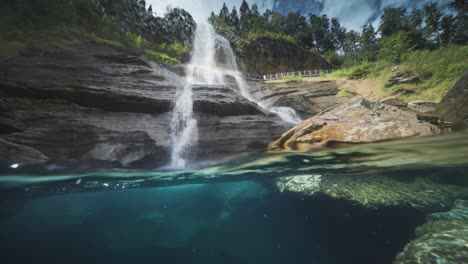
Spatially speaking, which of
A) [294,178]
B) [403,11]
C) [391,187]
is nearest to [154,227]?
[294,178]

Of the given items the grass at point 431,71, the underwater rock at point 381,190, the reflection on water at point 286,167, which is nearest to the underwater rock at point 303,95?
the grass at point 431,71

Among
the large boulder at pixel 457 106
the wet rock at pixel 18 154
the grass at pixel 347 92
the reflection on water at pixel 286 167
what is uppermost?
the grass at pixel 347 92

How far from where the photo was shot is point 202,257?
37.1 ft

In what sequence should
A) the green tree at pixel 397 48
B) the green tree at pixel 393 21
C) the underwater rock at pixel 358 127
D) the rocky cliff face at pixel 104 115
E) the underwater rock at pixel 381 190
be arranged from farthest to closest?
the green tree at pixel 393 21 < the green tree at pixel 397 48 < the underwater rock at pixel 381 190 < the rocky cliff face at pixel 104 115 < the underwater rock at pixel 358 127

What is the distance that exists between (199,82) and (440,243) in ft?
66.9

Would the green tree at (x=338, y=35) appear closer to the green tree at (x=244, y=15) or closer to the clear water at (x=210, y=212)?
the green tree at (x=244, y=15)

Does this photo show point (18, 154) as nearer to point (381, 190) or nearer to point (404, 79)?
point (381, 190)

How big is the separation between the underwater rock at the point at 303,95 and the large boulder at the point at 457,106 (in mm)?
10638

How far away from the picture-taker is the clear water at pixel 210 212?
710cm

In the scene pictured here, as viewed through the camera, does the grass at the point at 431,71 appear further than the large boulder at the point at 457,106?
Yes

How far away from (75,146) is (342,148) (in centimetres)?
1007

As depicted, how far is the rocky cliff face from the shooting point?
7.97 meters

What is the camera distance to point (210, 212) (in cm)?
1562

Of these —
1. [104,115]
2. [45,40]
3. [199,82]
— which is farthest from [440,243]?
[45,40]
